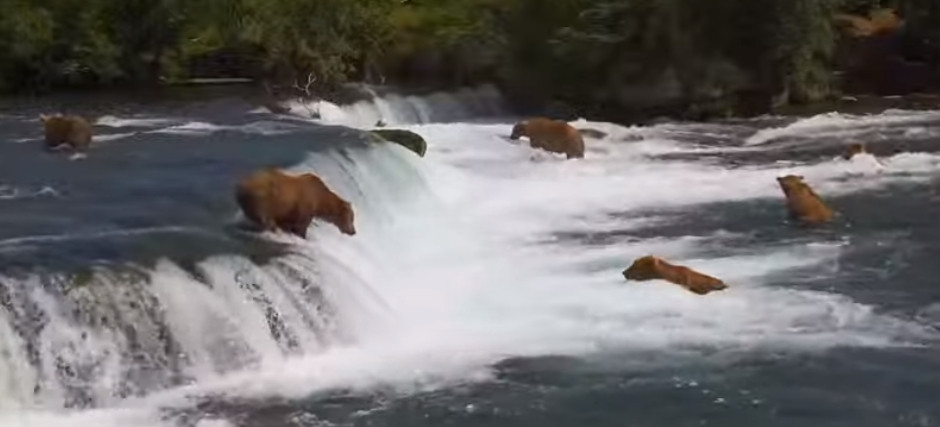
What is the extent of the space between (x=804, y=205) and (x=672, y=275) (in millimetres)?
4849

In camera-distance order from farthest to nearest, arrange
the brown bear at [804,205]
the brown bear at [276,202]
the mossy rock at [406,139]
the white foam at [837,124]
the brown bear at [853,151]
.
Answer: the white foam at [837,124] → the brown bear at [853,151] → the mossy rock at [406,139] → the brown bear at [804,205] → the brown bear at [276,202]

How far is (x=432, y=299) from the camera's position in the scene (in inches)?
634

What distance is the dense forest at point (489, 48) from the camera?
33281 mm

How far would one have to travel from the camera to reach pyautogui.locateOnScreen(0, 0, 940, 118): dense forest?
33281mm

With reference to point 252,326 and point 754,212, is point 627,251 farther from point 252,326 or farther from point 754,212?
point 252,326

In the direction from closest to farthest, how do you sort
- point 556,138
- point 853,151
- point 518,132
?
point 853,151
point 556,138
point 518,132

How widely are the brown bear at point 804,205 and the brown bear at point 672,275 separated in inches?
167

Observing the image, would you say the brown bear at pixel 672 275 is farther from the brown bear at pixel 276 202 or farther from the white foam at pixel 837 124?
the white foam at pixel 837 124

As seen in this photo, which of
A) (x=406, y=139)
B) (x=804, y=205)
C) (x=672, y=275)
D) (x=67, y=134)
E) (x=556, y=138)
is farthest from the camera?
(x=556, y=138)

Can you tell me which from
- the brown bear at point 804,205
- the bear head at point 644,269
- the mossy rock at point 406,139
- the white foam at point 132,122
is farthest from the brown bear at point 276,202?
the white foam at point 132,122

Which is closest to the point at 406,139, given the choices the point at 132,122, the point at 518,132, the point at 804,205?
the point at 518,132

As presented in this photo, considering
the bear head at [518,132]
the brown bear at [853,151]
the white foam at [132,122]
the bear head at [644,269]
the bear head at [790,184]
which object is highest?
the bear head at [790,184]

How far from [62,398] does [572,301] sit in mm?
5543

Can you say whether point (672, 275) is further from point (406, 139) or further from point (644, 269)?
point (406, 139)
